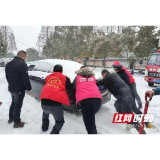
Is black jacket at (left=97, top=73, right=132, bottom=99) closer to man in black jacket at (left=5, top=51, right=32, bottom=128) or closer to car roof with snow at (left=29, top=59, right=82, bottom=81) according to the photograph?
car roof with snow at (left=29, top=59, right=82, bottom=81)

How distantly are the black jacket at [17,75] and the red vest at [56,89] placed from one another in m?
0.78

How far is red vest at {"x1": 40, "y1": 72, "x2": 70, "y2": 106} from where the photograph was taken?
113 inches

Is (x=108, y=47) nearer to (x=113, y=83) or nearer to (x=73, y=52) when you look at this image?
(x=73, y=52)

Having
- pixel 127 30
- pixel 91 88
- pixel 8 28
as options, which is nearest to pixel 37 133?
pixel 91 88

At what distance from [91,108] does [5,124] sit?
245cm

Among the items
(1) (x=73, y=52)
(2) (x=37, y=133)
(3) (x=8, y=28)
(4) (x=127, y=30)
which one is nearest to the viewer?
(2) (x=37, y=133)

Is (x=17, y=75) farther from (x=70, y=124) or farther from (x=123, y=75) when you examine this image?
(x=123, y=75)

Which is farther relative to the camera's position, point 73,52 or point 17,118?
point 73,52

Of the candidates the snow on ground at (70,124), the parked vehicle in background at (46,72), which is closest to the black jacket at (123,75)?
the parked vehicle in background at (46,72)

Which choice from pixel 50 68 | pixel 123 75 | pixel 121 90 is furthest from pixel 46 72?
pixel 121 90

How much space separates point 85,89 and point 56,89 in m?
0.56

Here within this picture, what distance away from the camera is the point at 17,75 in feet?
11.5

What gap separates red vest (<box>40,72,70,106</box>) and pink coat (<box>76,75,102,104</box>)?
28cm

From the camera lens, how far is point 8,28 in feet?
163
